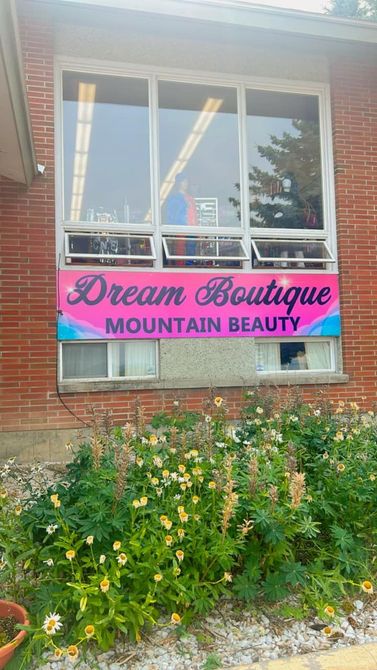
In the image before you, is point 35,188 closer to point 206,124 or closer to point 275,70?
point 206,124

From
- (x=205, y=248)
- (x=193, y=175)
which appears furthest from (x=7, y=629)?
(x=193, y=175)

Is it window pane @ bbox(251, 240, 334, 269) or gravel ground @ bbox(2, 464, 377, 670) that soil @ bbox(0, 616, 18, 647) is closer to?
gravel ground @ bbox(2, 464, 377, 670)

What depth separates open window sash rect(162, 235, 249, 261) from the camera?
6988 millimetres

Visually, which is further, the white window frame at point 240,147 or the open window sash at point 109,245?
the white window frame at point 240,147

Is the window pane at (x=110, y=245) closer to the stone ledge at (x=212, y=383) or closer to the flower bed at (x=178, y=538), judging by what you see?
the stone ledge at (x=212, y=383)

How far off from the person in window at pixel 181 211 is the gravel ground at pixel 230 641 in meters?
4.88

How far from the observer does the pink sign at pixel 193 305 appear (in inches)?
256

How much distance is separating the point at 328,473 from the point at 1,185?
16.6ft

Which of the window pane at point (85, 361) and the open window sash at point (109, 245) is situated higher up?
the open window sash at point (109, 245)

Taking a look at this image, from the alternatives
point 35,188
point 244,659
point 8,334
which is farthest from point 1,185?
point 244,659

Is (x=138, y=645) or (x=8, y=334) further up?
(x=8, y=334)

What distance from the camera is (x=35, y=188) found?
6.40m

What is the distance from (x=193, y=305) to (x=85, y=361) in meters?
1.53

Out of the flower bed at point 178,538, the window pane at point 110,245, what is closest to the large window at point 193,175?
the window pane at point 110,245
